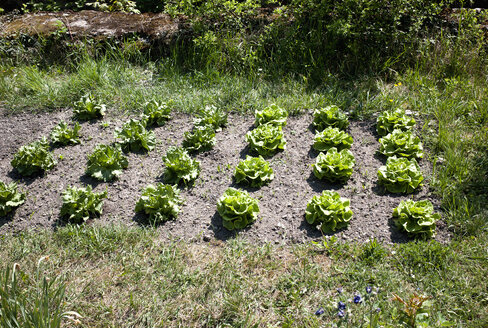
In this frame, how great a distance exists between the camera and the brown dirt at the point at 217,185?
3.90m

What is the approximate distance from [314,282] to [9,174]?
340 cm

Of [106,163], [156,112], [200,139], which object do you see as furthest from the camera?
[156,112]

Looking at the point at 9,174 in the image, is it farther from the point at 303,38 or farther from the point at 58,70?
the point at 303,38

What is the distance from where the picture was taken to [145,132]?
491 cm

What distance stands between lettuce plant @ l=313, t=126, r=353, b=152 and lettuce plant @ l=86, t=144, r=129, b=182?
2054 millimetres

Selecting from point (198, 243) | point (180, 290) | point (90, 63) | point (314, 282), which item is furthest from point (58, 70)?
point (314, 282)

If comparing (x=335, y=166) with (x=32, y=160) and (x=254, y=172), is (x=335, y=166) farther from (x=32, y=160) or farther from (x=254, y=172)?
(x=32, y=160)

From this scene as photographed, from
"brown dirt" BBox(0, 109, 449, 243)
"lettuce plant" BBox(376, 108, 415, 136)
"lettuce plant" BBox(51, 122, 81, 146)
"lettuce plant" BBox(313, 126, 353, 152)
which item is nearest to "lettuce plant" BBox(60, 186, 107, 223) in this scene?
"brown dirt" BBox(0, 109, 449, 243)

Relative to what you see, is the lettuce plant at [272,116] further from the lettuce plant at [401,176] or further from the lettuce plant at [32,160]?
the lettuce plant at [32,160]

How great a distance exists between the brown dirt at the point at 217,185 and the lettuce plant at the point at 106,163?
89mm

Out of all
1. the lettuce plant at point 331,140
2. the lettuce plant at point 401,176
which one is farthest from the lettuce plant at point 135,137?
the lettuce plant at point 401,176

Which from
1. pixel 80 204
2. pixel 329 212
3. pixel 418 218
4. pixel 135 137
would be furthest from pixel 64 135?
pixel 418 218

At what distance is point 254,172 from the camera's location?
169 inches

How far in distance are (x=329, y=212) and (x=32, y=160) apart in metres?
3.03
